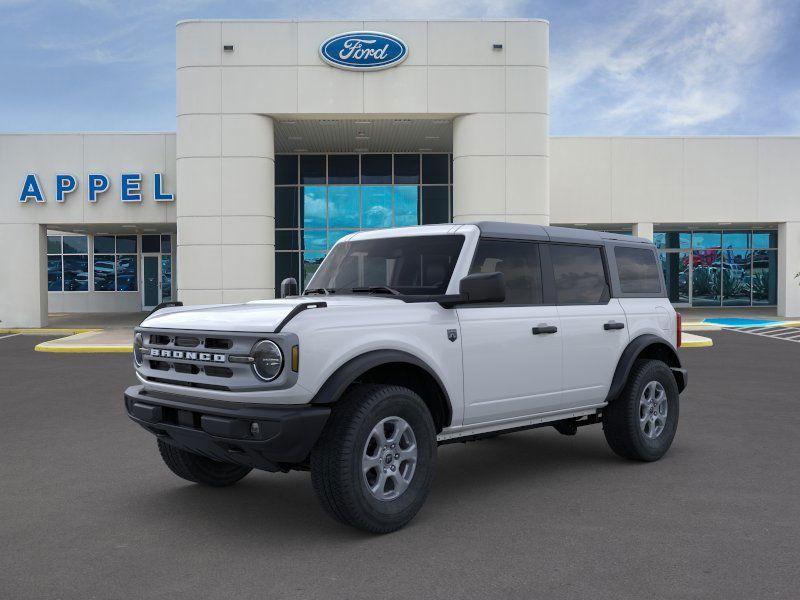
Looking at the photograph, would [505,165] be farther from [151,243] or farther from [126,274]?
[126,274]

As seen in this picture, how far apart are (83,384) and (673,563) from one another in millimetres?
10025

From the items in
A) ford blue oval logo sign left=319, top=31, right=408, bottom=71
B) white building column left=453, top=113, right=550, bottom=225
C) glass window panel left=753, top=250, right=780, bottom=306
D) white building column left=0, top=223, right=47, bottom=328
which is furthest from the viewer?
glass window panel left=753, top=250, right=780, bottom=306

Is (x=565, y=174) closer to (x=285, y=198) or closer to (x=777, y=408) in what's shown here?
(x=285, y=198)

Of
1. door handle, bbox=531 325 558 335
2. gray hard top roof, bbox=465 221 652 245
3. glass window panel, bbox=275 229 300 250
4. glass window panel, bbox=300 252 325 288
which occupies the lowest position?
door handle, bbox=531 325 558 335

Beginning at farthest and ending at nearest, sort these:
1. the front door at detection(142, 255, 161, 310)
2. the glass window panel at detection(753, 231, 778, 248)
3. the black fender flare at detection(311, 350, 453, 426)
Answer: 1. the glass window panel at detection(753, 231, 778, 248)
2. the front door at detection(142, 255, 161, 310)
3. the black fender flare at detection(311, 350, 453, 426)

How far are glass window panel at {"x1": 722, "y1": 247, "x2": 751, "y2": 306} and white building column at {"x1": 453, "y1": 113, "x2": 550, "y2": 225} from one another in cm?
1764

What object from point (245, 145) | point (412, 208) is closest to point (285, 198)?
point (412, 208)

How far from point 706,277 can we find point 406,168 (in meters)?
15.9

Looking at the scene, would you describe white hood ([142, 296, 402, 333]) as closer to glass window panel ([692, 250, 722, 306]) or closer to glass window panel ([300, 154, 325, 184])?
glass window panel ([300, 154, 325, 184])

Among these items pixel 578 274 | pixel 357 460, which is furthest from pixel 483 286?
pixel 578 274

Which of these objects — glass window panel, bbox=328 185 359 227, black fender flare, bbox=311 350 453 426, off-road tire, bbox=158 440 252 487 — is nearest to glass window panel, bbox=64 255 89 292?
glass window panel, bbox=328 185 359 227

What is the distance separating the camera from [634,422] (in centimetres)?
630

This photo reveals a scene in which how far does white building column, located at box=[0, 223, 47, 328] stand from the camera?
79.8ft

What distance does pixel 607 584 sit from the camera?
3857 mm
